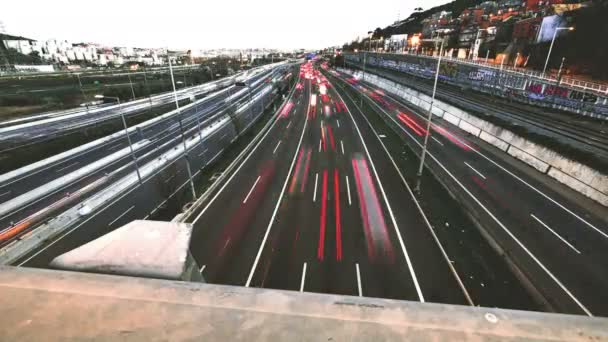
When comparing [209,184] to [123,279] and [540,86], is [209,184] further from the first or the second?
[540,86]

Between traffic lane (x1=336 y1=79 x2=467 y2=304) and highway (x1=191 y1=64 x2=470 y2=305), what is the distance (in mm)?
60

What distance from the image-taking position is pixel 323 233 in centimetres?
1877

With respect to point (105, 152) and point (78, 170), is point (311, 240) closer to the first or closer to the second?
point (78, 170)

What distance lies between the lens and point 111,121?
48.6 meters

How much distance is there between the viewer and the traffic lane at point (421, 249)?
14086 mm

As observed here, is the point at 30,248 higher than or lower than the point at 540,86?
lower

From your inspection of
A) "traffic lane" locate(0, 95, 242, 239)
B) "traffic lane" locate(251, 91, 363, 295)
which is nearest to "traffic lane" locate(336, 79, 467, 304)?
"traffic lane" locate(251, 91, 363, 295)

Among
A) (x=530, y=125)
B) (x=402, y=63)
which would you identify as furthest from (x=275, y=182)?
(x=402, y=63)

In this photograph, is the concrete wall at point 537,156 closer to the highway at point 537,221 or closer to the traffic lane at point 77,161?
the highway at point 537,221

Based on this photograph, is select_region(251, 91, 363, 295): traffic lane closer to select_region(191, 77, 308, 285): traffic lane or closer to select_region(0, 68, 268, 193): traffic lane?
select_region(191, 77, 308, 285): traffic lane

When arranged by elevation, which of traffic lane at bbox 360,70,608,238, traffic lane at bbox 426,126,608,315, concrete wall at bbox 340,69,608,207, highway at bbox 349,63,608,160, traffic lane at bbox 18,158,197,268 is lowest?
traffic lane at bbox 18,158,197,268

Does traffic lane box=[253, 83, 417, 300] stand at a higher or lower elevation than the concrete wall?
lower

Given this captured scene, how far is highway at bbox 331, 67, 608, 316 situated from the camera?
1396 cm

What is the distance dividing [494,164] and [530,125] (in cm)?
976
